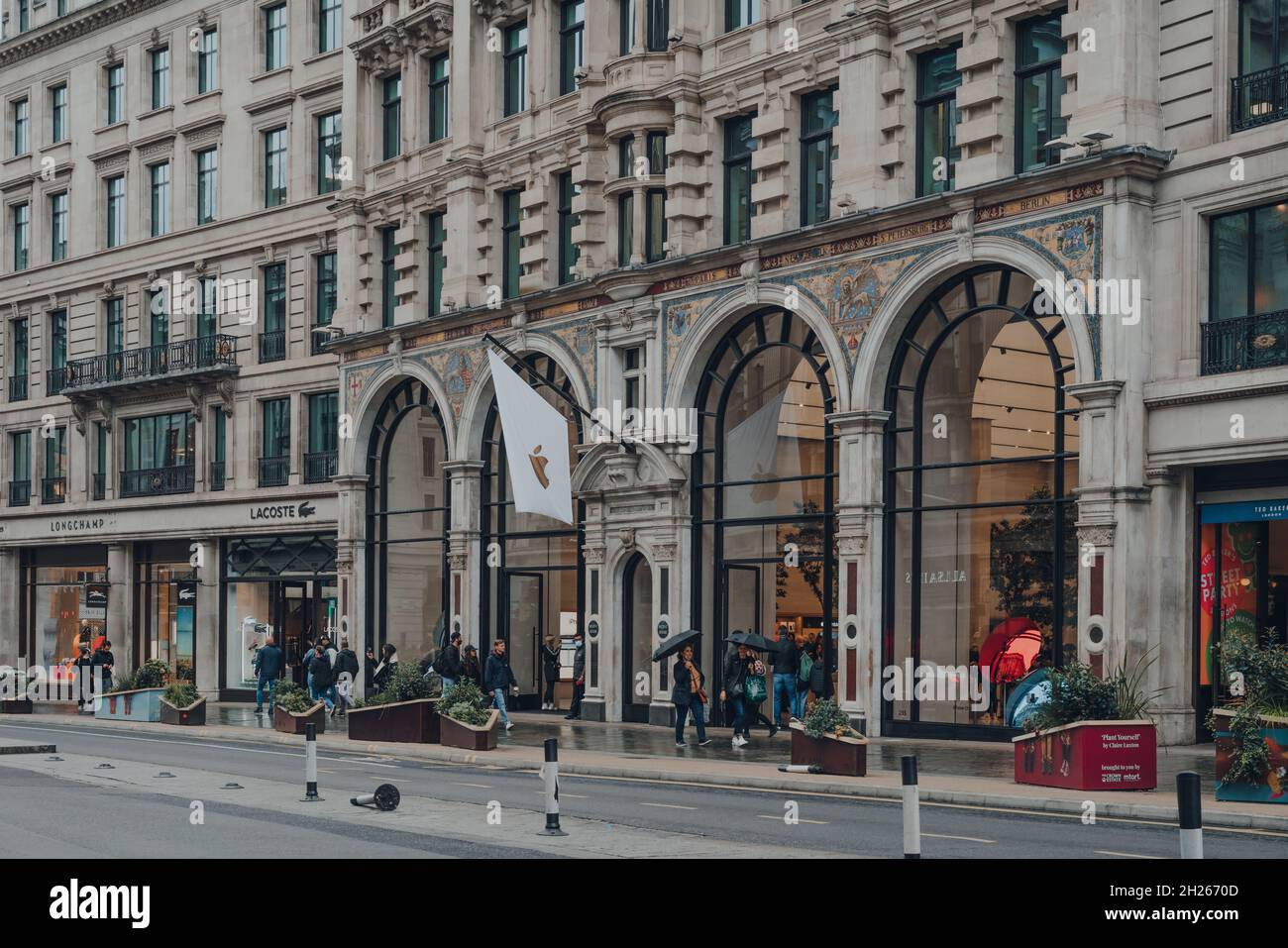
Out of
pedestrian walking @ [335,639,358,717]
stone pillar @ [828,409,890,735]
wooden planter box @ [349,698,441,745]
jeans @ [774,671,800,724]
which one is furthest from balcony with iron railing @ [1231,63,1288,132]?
pedestrian walking @ [335,639,358,717]

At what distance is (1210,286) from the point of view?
85.1ft

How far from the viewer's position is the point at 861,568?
98.4ft

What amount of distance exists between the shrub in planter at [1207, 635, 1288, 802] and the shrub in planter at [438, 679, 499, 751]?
41.1 feet

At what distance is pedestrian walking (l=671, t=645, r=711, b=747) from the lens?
94.5 feet

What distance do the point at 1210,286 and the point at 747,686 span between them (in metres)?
9.70

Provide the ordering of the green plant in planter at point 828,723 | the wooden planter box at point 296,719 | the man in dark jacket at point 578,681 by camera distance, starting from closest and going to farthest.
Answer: the green plant in planter at point 828,723, the wooden planter box at point 296,719, the man in dark jacket at point 578,681

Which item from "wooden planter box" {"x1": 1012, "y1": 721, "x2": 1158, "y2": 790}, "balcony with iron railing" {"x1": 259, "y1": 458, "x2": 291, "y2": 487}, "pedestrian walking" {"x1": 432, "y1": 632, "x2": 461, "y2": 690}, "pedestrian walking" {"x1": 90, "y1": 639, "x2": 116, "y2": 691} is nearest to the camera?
"wooden planter box" {"x1": 1012, "y1": 721, "x2": 1158, "y2": 790}

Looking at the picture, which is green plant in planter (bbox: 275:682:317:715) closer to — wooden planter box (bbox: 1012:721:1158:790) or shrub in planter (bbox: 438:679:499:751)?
shrub in planter (bbox: 438:679:499:751)

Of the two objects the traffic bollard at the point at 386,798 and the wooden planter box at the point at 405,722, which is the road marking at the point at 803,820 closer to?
the traffic bollard at the point at 386,798

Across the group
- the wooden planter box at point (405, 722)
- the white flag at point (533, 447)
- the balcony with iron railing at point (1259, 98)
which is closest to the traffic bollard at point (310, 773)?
the wooden planter box at point (405, 722)

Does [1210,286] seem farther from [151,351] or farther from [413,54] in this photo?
[151,351]

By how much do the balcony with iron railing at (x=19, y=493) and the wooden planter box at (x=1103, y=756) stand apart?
43.2 meters

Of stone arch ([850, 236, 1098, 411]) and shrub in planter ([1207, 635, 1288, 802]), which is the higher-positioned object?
stone arch ([850, 236, 1098, 411])

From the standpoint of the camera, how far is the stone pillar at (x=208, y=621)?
159 feet
